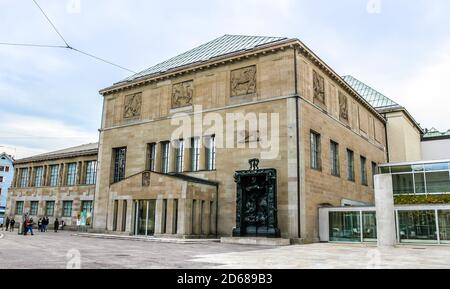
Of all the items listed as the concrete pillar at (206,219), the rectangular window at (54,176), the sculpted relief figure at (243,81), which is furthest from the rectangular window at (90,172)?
the sculpted relief figure at (243,81)

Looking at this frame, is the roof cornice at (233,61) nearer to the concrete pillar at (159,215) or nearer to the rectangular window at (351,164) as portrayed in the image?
the rectangular window at (351,164)

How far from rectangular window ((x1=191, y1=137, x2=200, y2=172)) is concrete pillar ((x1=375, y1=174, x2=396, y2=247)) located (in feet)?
45.1

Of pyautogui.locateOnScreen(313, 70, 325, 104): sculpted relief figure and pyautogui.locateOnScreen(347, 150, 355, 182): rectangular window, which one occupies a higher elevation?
pyautogui.locateOnScreen(313, 70, 325, 104): sculpted relief figure

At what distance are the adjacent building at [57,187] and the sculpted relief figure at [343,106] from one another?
1054 inches

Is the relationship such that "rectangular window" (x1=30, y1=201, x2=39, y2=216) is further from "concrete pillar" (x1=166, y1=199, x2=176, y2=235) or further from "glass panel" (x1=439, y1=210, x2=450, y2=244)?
"glass panel" (x1=439, y1=210, x2=450, y2=244)

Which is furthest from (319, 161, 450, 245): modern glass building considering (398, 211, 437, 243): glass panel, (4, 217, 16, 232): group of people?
(4, 217, 16, 232): group of people

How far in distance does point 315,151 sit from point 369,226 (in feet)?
21.4

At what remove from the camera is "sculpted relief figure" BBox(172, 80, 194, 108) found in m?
32.4

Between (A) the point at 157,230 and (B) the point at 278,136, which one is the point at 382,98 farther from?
(A) the point at 157,230

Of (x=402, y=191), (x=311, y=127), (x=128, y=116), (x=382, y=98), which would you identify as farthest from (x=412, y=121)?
(x=128, y=116)

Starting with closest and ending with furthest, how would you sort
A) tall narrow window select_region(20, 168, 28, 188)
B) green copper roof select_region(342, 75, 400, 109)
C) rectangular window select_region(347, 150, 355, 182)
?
rectangular window select_region(347, 150, 355, 182)
green copper roof select_region(342, 75, 400, 109)
tall narrow window select_region(20, 168, 28, 188)

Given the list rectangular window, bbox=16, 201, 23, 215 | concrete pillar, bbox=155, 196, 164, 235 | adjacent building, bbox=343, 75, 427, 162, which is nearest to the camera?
concrete pillar, bbox=155, 196, 164, 235

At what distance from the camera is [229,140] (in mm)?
29016

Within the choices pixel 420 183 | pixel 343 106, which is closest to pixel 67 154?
pixel 343 106
